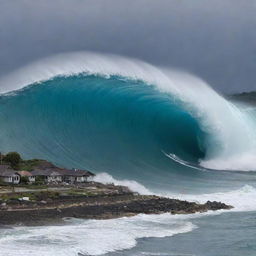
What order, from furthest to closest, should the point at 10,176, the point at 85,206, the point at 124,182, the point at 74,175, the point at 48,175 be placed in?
the point at 124,182 → the point at 74,175 → the point at 48,175 → the point at 10,176 → the point at 85,206

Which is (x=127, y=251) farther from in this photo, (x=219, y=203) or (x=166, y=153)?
(x=166, y=153)

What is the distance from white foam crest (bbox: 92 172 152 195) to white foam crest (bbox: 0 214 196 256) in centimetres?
526

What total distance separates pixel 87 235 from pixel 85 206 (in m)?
4.30

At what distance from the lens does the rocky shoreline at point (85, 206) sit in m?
16.9

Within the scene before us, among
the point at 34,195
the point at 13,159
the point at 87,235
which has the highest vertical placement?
the point at 13,159

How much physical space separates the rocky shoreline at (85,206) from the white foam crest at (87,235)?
79cm

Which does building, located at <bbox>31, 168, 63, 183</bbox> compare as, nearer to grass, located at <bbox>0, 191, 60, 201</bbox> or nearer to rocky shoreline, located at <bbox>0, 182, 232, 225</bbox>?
rocky shoreline, located at <bbox>0, 182, 232, 225</bbox>

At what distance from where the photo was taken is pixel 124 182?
24656 millimetres

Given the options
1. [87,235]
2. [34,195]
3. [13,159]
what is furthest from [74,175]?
[87,235]

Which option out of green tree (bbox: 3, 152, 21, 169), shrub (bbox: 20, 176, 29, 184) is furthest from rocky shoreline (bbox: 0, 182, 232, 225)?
green tree (bbox: 3, 152, 21, 169)

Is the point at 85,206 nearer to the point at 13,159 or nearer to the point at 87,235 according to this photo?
the point at 87,235

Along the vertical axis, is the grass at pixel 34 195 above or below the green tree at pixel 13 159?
below

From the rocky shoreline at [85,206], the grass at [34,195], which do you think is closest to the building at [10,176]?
the rocky shoreline at [85,206]

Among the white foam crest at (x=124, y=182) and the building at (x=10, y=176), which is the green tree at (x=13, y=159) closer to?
the building at (x=10, y=176)
